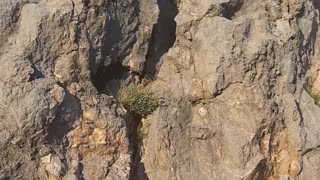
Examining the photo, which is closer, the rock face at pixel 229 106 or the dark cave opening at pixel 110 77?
the rock face at pixel 229 106

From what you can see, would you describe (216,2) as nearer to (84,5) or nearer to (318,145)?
(84,5)

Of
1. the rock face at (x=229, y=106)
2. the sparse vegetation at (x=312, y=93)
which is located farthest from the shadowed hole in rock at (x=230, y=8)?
the sparse vegetation at (x=312, y=93)

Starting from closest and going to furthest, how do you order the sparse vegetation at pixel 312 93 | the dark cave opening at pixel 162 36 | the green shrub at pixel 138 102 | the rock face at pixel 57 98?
the rock face at pixel 57 98
the green shrub at pixel 138 102
the dark cave opening at pixel 162 36
the sparse vegetation at pixel 312 93

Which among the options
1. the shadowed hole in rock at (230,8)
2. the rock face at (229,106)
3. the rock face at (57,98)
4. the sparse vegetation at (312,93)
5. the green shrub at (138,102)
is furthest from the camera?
the sparse vegetation at (312,93)

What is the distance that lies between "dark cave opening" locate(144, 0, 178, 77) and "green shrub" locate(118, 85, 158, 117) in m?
0.61

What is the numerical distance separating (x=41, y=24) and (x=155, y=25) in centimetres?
207

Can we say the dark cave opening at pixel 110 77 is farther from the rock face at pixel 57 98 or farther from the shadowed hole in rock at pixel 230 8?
the shadowed hole in rock at pixel 230 8

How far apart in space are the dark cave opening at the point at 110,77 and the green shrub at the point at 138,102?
16cm

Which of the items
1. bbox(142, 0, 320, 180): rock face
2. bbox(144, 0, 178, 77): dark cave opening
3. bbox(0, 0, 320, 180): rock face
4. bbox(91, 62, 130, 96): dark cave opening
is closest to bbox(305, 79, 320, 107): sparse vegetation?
bbox(0, 0, 320, 180): rock face

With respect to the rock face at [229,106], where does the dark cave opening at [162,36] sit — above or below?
above

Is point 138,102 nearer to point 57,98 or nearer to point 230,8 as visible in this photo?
point 57,98

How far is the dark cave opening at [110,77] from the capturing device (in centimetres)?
740

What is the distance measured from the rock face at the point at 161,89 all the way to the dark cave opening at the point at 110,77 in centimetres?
2

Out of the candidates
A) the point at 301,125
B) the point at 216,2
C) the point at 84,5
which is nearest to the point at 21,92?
the point at 84,5
